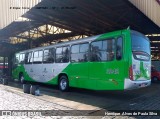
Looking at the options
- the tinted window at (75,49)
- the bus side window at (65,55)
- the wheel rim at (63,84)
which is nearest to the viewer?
the tinted window at (75,49)

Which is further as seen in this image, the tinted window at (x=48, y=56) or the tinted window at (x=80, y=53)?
the tinted window at (x=48, y=56)

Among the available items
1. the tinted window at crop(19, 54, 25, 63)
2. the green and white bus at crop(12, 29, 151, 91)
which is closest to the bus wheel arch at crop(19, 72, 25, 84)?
the tinted window at crop(19, 54, 25, 63)

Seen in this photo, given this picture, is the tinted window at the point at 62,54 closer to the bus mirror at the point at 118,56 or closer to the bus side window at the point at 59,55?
the bus side window at the point at 59,55

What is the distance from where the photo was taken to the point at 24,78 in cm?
1852

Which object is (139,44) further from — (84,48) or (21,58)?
(21,58)

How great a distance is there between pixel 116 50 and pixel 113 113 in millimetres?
3037

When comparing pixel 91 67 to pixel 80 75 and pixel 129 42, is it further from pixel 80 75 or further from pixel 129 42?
pixel 129 42

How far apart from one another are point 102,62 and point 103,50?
0.55 metres

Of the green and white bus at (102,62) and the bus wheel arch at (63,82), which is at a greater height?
the green and white bus at (102,62)

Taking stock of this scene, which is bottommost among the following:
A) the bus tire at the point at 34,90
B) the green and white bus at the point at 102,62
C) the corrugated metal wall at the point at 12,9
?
the bus tire at the point at 34,90

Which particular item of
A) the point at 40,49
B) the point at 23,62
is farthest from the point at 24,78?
the point at 40,49

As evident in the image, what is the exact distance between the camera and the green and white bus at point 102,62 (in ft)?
30.3

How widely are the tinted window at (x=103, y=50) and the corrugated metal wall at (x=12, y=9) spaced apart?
4246 mm

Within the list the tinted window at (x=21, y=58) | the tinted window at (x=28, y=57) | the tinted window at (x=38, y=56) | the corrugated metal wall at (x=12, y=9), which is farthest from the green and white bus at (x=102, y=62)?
the tinted window at (x=21, y=58)
